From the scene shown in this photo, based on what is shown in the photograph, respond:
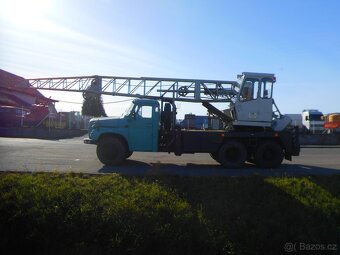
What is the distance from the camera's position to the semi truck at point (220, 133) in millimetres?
15359

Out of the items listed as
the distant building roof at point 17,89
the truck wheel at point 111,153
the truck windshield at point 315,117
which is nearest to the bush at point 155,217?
the truck wheel at point 111,153

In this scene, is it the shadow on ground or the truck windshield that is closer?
the shadow on ground

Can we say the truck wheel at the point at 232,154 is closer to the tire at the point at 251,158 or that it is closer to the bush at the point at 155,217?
the tire at the point at 251,158

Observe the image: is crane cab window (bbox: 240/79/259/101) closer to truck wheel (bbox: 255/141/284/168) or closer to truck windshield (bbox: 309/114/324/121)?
truck wheel (bbox: 255/141/284/168)

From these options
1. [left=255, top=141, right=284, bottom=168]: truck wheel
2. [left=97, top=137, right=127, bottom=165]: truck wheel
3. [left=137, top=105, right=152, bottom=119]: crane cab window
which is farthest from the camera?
[left=255, top=141, right=284, bottom=168]: truck wheel

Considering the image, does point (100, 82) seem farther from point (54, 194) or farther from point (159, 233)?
point (159, 233)

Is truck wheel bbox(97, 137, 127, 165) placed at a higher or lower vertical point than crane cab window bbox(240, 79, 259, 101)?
lower

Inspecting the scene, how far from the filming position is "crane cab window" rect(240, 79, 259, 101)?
661 inches

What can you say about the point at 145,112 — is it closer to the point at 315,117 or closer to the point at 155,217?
the point at 155,217

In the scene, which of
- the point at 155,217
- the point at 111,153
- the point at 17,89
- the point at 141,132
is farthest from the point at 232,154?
the point at 17,89

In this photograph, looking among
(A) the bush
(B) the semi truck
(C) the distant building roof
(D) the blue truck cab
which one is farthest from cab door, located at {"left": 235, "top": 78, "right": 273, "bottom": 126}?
(C) the distant building roof

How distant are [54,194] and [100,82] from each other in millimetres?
14047

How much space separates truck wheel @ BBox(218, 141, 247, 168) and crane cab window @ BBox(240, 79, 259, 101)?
2035 mm

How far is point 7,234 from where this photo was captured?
733 cm
